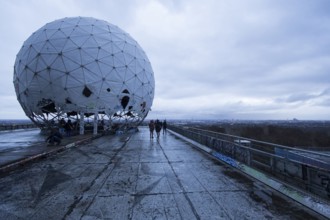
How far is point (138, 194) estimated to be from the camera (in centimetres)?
595

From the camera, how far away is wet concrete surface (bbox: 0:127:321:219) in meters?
4.77

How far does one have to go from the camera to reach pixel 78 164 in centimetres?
978

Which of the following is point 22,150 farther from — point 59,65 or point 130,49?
point 130,49

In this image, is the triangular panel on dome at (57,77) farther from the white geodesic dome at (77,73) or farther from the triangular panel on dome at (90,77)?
the triangular panel on dome at (90,77)

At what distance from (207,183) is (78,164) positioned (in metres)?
5.62

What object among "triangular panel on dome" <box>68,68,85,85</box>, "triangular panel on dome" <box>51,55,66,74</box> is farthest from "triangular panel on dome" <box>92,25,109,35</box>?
"triangular panel on dome" <box>68,68,85,85</box>

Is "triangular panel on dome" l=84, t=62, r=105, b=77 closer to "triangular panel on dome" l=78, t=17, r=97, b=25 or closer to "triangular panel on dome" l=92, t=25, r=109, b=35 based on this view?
"triangular panel on dome" l=92, t=25, r=109, b=35

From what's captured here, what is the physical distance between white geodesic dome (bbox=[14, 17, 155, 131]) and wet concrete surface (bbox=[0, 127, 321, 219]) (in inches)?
552

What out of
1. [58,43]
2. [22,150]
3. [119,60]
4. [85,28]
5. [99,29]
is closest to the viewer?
[22,150]

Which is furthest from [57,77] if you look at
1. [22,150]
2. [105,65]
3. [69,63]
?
[22,150]

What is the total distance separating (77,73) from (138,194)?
18.7m

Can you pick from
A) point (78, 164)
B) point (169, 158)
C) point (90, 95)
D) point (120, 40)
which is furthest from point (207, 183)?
point (120, 40)

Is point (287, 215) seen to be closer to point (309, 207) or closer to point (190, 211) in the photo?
point (309, 207)

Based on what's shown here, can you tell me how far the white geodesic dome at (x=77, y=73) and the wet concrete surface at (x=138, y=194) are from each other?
46.0ft
